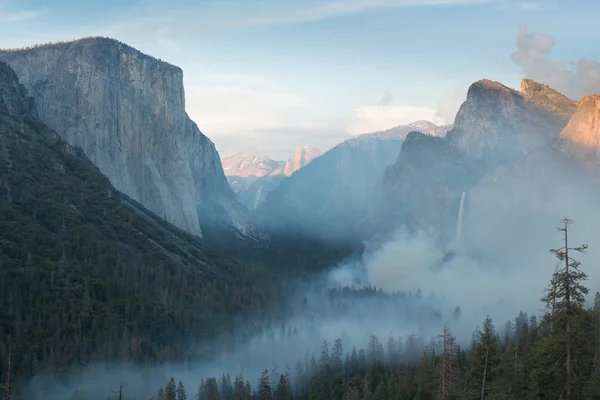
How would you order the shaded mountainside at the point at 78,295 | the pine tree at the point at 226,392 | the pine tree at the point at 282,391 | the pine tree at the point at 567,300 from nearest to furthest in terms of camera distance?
the pine tree at the point at 567,300, the pine tree at the point at 282,391, the pine tree at the point at 226,392, the shaded mountainside at the point at 78,295

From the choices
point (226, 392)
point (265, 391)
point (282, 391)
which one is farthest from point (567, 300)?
point (226, 392)

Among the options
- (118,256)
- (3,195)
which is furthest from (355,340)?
(3,195)

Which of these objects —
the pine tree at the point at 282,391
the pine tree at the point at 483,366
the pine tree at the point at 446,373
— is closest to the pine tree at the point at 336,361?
the pine tree at the point at 282,391

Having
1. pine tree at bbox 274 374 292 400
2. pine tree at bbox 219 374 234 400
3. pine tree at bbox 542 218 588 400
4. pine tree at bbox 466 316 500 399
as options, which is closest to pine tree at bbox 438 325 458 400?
pine tree at bbox 466 316 500 399

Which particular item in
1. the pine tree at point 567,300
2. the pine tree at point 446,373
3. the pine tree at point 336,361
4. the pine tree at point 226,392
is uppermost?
the pine tree at point 567,300

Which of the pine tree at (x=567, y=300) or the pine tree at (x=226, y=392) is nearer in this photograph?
the pine tree at (x=567, y=300)

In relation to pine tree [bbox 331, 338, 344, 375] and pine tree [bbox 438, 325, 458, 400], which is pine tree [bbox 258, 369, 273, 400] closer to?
pine tree [bbox 331, 338, 344, 375]

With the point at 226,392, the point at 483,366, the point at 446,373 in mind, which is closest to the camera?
the point at 446,373

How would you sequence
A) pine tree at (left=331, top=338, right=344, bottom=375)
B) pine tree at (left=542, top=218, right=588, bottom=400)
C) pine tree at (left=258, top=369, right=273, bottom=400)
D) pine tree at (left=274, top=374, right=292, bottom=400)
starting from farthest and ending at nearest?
pine tree at (left=331, top=338, right=344, bottom=375)
pine tree at (left=274, top=374, right=292, bottom=400)
pine tree at (left=258, top=369, right=273, bottom=400)
pine tree at (left=542, top=218, right=588, bottom=400)

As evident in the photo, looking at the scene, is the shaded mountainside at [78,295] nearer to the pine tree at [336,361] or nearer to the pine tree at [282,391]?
the pine tree at [336,361]

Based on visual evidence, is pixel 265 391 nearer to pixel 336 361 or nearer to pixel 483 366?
pixel 336 361

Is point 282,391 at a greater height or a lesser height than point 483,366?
lesser

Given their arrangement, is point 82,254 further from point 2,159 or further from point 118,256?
point 2,159
